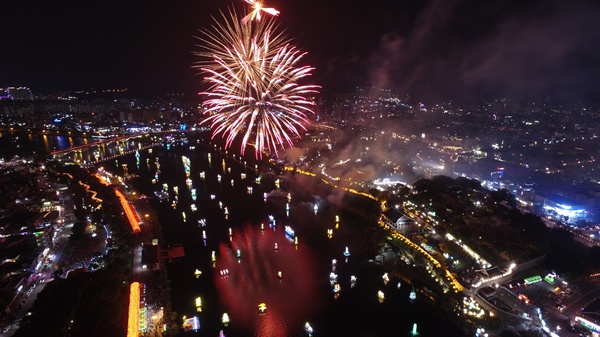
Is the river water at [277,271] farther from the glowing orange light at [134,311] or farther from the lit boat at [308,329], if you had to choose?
the glowing orange light at [134,311]

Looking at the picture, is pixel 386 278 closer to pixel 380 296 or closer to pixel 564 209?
pixel 380 296

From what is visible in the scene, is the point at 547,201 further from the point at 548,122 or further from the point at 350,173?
the point at 548,122

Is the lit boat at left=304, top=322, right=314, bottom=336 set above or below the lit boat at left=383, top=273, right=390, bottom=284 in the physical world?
below

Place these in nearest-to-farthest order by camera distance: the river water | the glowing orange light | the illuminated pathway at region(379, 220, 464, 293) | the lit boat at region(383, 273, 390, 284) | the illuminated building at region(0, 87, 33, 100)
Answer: the glowing orange light
the river water
the illuminated pathway at region(379, 220, 464, 293)
the lit boat at region(383, 273, 390, 284)
the illuminated building at region(0, 87, 33, 100)

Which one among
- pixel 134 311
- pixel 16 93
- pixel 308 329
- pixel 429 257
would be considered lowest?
pixel 308 329

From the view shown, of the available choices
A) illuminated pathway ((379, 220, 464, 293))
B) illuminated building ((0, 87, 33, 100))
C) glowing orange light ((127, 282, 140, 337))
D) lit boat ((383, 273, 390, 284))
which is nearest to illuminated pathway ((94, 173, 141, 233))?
glowing orange light ((127, 282, 140, 337))

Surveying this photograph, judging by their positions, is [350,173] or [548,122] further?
[548,122]

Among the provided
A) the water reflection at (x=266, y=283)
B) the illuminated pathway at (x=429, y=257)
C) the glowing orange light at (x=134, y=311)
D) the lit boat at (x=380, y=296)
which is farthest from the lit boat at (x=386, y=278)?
the glowing orange light at (x=134, y=311)

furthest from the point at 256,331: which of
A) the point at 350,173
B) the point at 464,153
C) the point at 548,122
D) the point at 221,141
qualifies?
the point at 548,122

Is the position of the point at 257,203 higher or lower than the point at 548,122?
lower

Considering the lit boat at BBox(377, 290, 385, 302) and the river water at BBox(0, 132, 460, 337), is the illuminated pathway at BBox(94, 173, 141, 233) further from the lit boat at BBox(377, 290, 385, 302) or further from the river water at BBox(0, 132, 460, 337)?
the lit boat at BBox(377, 290, 385, 302)

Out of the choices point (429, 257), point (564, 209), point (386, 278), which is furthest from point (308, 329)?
point (564, 209)
